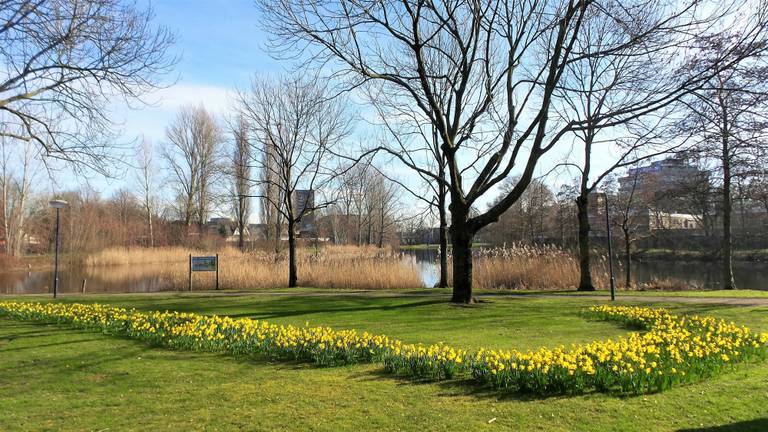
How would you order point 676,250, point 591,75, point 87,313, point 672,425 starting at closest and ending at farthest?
point 672,425 → point 87,313 → point 591,75 → point 676,250

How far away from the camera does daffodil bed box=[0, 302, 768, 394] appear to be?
18.2 ft

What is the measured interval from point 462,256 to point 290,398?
30.4ft

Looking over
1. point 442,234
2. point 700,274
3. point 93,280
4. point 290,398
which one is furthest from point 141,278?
point 700,274

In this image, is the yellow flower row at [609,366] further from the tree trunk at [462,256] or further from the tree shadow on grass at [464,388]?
the tree trunk at [462,256]

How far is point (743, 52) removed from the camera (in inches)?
377

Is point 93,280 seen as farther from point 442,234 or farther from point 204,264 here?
point 442,234

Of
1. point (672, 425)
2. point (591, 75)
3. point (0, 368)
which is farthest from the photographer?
point (591, 75)

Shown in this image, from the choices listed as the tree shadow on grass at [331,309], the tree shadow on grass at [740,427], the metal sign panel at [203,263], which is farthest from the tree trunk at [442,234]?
the tree shadow on grass at [740,427]

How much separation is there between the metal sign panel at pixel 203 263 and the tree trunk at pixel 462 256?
1202 cm

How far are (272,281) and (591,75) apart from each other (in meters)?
16.2

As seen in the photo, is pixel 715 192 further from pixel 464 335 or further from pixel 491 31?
pixel 464 335

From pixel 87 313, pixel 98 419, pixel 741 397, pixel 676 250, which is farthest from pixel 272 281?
pixel 676 250

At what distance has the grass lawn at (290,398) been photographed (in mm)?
4609

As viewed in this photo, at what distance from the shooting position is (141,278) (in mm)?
29938
